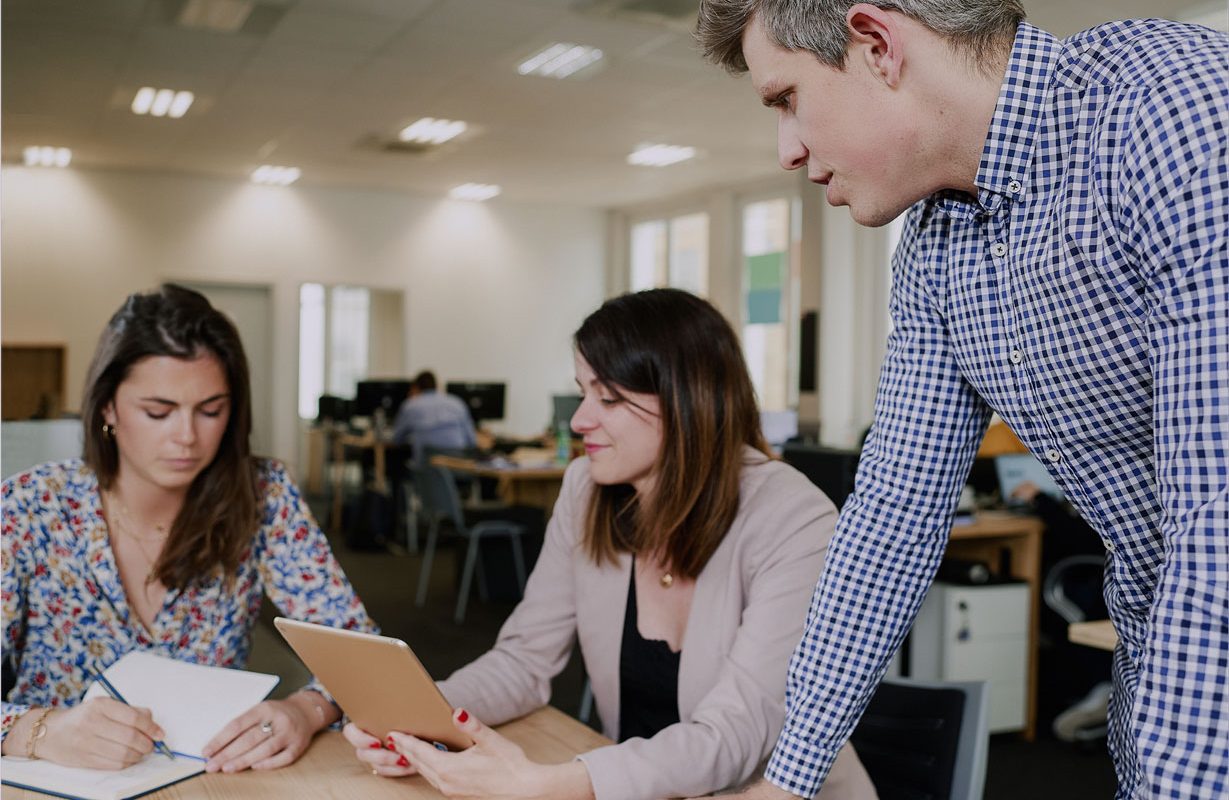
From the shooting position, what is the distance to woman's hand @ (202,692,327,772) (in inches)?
55.8

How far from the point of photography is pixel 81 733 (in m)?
1.38

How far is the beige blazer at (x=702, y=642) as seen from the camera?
1407 mm

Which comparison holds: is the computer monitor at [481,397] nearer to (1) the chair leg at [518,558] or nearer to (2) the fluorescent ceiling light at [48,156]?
(1) the chair leg at [518,558]

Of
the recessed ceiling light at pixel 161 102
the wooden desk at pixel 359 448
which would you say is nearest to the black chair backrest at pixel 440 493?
the wooden desk at pixel 359 448

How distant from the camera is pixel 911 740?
5.53ft

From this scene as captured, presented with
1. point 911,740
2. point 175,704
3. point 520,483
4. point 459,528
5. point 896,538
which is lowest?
point 459,528

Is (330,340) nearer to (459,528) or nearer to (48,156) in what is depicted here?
(48,156)

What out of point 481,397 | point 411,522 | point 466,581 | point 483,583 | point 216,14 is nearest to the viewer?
point 216,14

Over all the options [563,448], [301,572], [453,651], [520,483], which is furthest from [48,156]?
[301,572]

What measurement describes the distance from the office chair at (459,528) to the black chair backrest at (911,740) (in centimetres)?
440

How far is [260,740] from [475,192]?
34.2ft

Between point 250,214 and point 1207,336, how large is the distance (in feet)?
36.1

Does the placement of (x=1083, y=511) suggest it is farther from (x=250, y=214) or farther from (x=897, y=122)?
(x=250, y=214)

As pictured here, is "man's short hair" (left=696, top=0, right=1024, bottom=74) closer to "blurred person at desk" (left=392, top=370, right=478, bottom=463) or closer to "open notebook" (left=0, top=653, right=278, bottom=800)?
"open notebook" (left=0, top=653, right=278, bottom=800)
